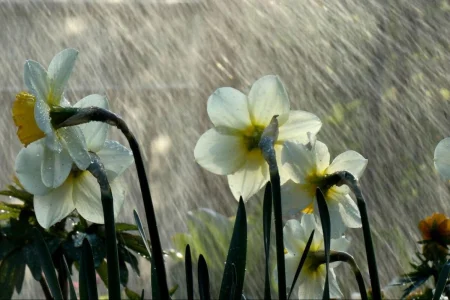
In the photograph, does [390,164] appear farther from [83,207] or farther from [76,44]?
[83,207]

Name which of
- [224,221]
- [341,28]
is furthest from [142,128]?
[224,221]

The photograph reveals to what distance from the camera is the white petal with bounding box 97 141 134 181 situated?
51 cm

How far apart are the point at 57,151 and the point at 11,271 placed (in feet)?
1.77

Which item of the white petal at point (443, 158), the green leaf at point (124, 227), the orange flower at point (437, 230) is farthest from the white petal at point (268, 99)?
the orange flower at point (437, 230)

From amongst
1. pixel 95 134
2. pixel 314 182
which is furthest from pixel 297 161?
pixel 95 134

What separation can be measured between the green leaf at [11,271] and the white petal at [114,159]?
476 mm

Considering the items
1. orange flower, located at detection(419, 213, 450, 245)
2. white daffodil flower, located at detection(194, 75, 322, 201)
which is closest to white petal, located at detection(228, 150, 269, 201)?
white daffodil flower, located at detection(194, 75, 322, 201)

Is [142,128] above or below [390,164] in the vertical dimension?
above

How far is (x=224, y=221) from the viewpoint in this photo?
5.54 ft

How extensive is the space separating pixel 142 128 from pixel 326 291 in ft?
8.27

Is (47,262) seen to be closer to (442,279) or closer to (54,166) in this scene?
(54,166)

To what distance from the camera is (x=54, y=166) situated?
467 millimetres

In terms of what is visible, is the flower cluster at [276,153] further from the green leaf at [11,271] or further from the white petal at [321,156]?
the green leaf at [11,271]

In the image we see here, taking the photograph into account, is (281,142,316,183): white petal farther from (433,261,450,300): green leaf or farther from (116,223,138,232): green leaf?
(116,223,138,232): green leaf
